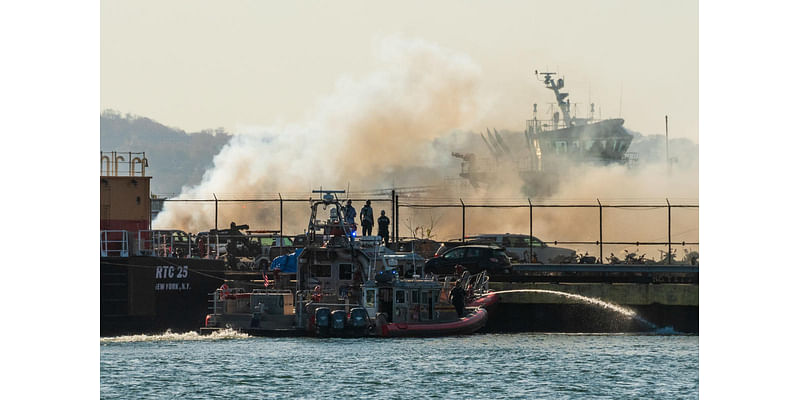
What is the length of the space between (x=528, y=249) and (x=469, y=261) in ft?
29.9

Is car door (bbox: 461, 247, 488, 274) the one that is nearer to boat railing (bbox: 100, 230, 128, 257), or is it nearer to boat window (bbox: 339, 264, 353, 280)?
boat window (bbox: 339, 264, 353, 280)

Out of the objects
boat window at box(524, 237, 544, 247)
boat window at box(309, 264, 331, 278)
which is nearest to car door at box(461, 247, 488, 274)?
boat window at box(309, 264, 331, 278)

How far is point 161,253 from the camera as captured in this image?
229 feet

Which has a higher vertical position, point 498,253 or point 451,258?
point 498,253

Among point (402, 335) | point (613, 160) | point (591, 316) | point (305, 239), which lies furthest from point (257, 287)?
point (613, 160)

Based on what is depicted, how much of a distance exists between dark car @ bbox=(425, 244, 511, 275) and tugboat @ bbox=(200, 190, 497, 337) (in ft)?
12.7

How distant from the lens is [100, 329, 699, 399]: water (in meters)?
44.3

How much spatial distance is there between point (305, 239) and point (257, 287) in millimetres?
3921

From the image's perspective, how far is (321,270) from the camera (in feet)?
204

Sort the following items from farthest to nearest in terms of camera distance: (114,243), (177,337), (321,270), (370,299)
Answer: (114,243), (321,270), (177,337), (370,299)

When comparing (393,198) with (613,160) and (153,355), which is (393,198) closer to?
(153,355)

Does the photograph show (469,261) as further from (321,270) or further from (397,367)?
(397,367)

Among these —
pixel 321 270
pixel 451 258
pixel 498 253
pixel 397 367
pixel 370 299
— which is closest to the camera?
pixel 397 367

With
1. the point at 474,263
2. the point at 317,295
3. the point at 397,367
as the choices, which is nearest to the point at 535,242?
the point at 474,263
